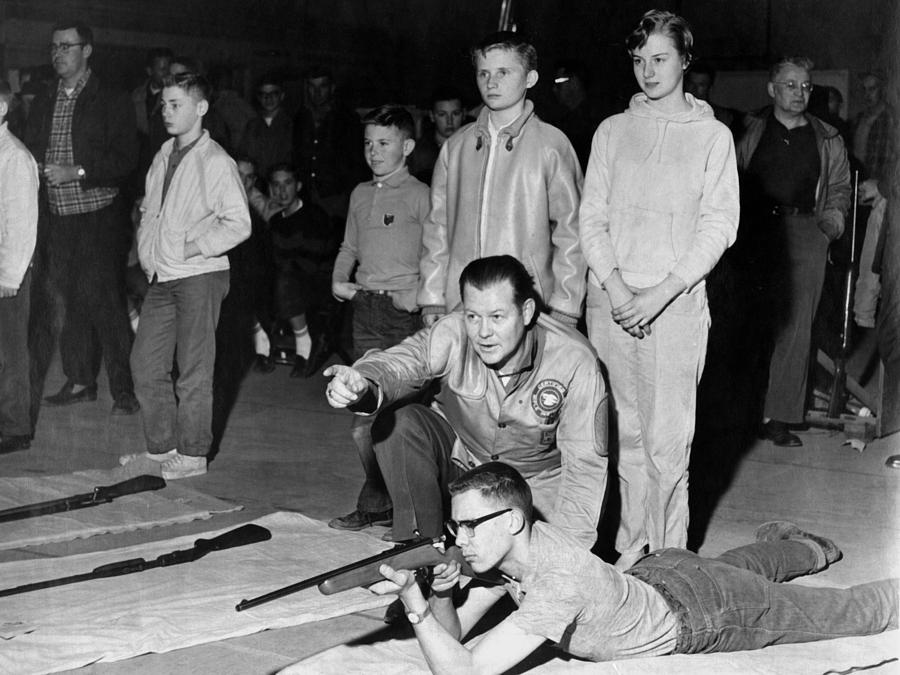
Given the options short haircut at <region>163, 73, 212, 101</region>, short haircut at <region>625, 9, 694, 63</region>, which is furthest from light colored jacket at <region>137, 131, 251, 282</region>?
short haircut at <region>625, 9, 694, 63</region>

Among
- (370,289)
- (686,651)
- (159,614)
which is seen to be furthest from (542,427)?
(370,289)

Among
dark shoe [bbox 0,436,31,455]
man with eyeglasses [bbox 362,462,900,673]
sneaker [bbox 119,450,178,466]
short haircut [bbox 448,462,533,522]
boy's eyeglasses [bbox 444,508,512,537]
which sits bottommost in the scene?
dark shoe [bbox 0,436,31,455]

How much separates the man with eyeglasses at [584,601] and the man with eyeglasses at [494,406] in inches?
12.5

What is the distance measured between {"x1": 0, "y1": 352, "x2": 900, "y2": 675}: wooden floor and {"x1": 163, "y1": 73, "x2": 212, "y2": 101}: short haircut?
1.64 m

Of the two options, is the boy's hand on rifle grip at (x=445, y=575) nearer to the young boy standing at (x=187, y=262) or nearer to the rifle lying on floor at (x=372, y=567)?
the rifle lying on floor at (x=372, y=567)

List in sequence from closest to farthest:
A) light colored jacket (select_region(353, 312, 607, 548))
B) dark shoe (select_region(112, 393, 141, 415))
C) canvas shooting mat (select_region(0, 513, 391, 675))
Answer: canvas shooting mat (select_region(0, 513, 391, 675))
light colored jacket (select_region(353, 312, 607, 548))
dark shoe (select_region(112, 393, 141, 415))

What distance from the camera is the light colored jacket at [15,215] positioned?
5.66 metres

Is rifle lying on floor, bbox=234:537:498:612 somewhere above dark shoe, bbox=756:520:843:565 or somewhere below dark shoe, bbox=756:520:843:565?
above

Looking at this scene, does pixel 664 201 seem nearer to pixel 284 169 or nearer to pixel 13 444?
pixel 13 444

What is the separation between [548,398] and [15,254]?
124 inches

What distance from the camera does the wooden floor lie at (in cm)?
345

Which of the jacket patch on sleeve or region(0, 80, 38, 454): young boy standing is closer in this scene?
the jacket patch on sleeve

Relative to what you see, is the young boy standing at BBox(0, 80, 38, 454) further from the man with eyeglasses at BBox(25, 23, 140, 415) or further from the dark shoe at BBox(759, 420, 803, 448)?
the dark shoe at BBox(759, 420, 803, 448)

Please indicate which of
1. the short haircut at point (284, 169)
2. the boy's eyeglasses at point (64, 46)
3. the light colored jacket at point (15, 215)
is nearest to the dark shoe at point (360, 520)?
the light colored jacket at point (15, 215)
